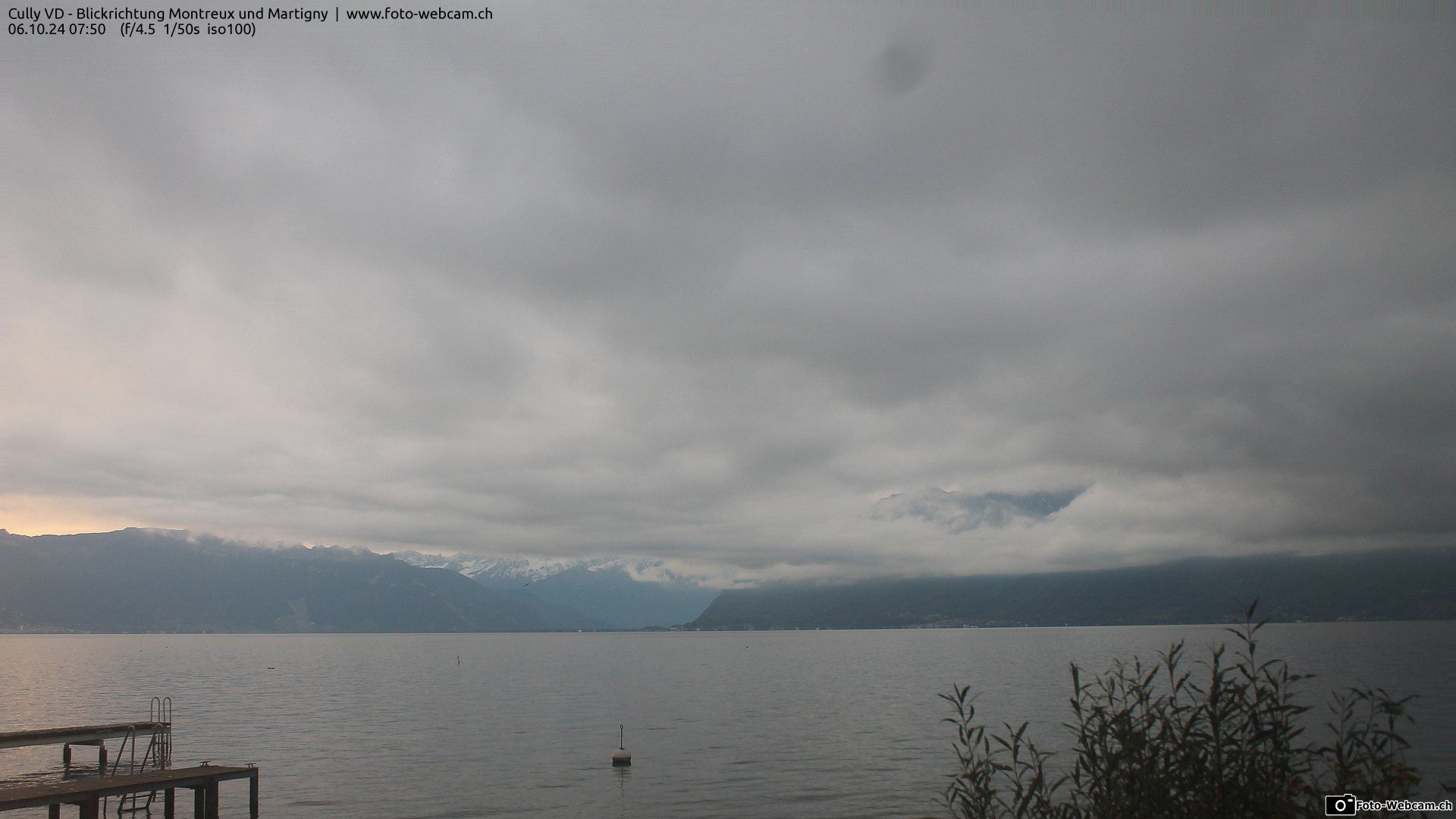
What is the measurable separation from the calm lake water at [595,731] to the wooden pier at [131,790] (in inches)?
121

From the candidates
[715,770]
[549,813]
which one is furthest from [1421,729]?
[549,813]

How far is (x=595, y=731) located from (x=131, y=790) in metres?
42.7

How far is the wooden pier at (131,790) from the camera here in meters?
34.4

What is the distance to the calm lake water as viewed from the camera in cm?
4706

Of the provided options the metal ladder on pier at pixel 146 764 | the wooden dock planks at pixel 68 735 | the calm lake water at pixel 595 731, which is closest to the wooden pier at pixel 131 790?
the metal ladder on pier at pixel 146 764

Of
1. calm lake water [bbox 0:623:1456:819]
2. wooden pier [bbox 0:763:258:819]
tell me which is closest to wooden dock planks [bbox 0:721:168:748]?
calm lake water [bbox 0:623:1456:819]

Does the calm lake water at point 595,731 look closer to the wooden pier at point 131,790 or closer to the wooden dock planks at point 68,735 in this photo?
the wooden pier at point 131,790

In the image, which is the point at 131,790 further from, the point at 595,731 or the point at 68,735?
the point at 595,731

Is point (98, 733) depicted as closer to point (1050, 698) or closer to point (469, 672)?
point (1050, 698)

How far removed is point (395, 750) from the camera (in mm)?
64250

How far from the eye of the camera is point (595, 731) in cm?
7656

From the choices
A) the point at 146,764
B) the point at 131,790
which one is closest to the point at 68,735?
the point at 146,764

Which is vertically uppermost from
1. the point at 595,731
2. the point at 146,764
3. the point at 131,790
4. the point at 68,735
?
the point at 68,735

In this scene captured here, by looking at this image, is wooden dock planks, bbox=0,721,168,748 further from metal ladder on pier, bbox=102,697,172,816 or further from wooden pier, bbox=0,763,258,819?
wooden pier, bbox=0,763,258,819
